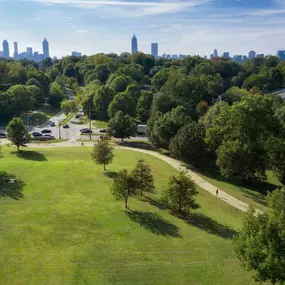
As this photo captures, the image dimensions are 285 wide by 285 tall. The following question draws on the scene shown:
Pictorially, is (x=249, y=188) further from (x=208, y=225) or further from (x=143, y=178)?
(x=143, y=178)

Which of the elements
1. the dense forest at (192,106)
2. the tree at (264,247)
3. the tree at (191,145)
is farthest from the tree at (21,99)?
the tree at (264,247)

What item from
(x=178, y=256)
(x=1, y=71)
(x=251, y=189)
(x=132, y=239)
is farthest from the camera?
(x=1, y=71)

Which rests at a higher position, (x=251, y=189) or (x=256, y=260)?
(x=256, y=260)

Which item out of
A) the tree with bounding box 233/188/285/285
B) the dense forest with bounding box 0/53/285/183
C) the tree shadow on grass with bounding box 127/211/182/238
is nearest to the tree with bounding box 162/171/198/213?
the tree shadow on grass with bounding box 127/211/182/238

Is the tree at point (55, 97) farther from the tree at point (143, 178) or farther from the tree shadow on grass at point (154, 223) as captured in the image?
the tree shadow on grass at point (154, 223)

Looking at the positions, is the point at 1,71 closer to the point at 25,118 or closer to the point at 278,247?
the point at 25,118

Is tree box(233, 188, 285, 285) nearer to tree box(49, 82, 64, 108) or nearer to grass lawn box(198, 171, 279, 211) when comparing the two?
grass lawn box(198, 171, 279, 211)

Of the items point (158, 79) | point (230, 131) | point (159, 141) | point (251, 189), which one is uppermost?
point (158, 79)

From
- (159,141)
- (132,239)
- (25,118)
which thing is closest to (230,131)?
(159,141)
